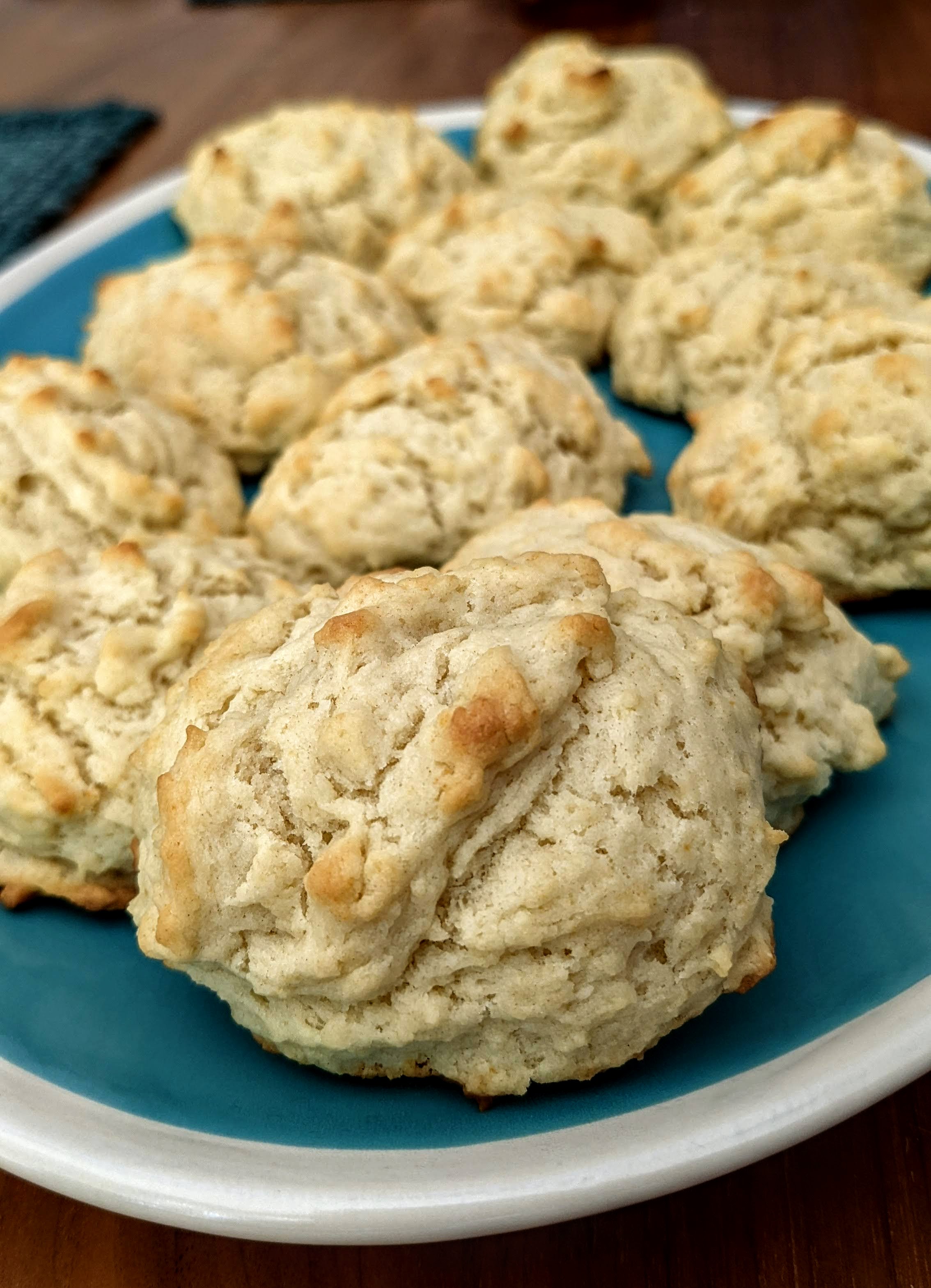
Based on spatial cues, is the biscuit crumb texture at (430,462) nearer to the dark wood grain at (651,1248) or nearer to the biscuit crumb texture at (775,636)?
the biscuit crumb texture at (775,636)

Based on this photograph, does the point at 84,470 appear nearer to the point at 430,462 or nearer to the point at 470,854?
the point at 430,462

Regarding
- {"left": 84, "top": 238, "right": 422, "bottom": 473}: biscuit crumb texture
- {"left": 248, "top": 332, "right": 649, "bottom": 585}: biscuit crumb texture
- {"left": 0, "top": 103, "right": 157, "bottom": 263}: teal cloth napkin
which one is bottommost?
{"left": 248, "top": 332, "right": 649, "bottom": 585}: biscuit crumb texture

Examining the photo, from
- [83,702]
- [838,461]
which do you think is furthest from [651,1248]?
[838,461]

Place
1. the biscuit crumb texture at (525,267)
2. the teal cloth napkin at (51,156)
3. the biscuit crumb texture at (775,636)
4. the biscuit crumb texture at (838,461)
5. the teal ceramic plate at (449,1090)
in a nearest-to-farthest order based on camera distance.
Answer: the teal ceramic plate at (449,1090)
the biscuit crumb texture at (775,636)
the biscuit crumb texture at (838,461)
the biscuit crumb texture at (525,267)
the teal cloth napkin at (51,156)

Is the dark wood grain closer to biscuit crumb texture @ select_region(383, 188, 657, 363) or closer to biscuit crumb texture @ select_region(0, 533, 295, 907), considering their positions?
biscuit crumb texture @ select_region(0, 533, 295, 907)

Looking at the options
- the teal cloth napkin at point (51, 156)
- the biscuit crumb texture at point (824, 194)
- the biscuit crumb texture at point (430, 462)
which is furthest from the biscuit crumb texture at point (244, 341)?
the teal cloth napkin at point (51, 156)

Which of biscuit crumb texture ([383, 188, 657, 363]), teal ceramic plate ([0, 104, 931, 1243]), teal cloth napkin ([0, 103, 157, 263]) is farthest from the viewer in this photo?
teal cloth napkin ([0, 103, 157, 263])

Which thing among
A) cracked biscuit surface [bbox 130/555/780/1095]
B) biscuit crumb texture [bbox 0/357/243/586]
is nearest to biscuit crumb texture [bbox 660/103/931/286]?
biscuit crumb texture [bbox 0/357/243/586]
